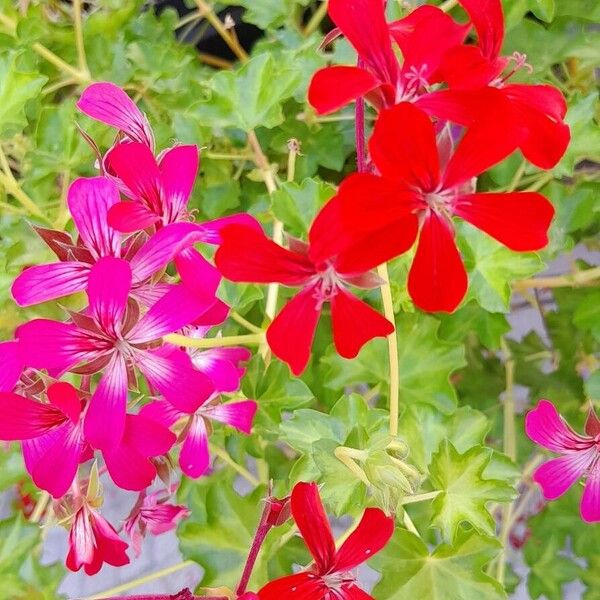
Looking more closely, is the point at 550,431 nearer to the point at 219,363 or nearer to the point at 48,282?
the point at 219,363

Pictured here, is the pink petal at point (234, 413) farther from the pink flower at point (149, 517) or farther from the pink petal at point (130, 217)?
the pink petal at point (130, 217)

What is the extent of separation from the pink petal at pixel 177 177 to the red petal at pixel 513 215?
17 centimetres

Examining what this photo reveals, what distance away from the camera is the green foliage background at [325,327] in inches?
25.0

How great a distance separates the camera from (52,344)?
0.42 m

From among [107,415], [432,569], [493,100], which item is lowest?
[432,569]

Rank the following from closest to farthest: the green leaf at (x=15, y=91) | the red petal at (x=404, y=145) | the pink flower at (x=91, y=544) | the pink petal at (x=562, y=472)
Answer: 1. the red petal at (x=404, y=145)
2. the pink flower at (x=91, y=544)
3. the pink petal at (x=562, y=472)
4. the green leaf at (x=15, y=91)

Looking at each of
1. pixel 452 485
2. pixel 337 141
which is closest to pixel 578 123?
pixel 337 141

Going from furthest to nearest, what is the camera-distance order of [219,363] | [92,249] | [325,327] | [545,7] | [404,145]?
[325,327], [545,7], [219,363], [92,249], [404,145]

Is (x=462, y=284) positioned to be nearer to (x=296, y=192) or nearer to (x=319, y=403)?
(x=296, y=192)

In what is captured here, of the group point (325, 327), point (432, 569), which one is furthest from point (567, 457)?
point (325, 327)

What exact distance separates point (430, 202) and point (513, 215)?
42 millimetres

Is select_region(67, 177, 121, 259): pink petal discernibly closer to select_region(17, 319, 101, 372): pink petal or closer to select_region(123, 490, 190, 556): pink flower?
select_region(17, 319, 101, 372): pink petal

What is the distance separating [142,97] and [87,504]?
0.62 meters

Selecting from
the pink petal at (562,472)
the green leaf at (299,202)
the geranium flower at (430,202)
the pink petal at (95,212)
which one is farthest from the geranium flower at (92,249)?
the pink petal at (562,472)
